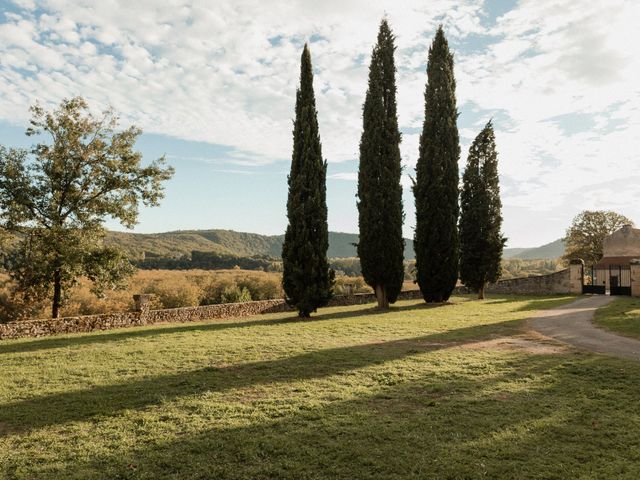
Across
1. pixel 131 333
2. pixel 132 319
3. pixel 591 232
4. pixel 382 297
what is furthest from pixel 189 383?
pixel 591 232

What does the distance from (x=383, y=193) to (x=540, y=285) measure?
769 inches

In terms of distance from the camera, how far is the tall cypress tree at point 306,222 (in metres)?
21.6

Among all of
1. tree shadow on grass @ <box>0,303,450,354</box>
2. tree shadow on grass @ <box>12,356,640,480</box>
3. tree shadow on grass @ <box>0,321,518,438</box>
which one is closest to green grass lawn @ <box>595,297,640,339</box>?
tree shadow on grass @ <box>0,321,518,438</box>

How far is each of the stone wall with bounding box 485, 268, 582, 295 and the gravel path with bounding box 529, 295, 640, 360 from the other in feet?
44.6

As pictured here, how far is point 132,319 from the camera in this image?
19953 millimetres

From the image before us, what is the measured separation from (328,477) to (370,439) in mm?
1170

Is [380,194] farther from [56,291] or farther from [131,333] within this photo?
[56,291]

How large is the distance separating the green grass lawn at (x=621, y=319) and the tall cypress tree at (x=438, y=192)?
27.6 ft

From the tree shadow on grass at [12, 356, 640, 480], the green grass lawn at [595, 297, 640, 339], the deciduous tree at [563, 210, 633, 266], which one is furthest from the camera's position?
the deciduous tree at [563, 210, 633, 266]

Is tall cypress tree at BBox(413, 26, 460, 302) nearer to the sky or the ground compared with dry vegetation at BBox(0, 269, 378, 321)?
nearer to the sky

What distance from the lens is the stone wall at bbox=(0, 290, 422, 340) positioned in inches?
664

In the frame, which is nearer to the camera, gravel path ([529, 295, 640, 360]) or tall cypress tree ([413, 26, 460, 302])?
gravel path ([529, 295, 640, 360])

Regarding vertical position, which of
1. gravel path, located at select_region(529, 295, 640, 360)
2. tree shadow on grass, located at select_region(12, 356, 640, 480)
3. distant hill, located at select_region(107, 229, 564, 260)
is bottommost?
tree shadow on grass, located at select_region(12, 356, 640, 480)

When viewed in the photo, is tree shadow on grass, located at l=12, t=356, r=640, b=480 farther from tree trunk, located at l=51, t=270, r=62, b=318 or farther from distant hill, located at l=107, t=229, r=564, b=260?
distant hill, located at l=107, t=229, r=564, b=260
